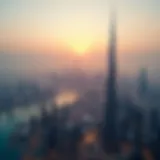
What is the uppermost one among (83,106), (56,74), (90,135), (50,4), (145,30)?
(50,4)

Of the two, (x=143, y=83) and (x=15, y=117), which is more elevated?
(x=143, y=83)

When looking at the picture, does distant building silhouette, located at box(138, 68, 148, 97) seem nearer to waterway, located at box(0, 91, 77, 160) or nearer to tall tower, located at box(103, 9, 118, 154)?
tall tower, located at box(103, 9, 118, 154)

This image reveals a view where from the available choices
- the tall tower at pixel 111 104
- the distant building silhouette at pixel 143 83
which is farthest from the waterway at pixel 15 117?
the distant building silhouette at pixel 143 83

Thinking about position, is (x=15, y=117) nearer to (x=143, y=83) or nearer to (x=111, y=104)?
(x=111, y=104)

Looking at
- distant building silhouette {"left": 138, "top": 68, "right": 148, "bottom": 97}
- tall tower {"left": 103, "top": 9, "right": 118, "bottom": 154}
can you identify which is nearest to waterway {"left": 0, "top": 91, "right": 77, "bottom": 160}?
tall tower {"left": 103, "top": 9, "right": 118, "bottom": 154}

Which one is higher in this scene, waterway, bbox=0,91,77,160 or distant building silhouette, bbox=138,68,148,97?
distant building silhouette, bbox=138,68,148,97

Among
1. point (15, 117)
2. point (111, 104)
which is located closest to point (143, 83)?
point (111, 104)

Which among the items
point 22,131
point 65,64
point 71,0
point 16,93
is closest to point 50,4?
point 71,0

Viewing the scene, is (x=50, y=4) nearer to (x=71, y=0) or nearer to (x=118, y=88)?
(x=71, y=0)
